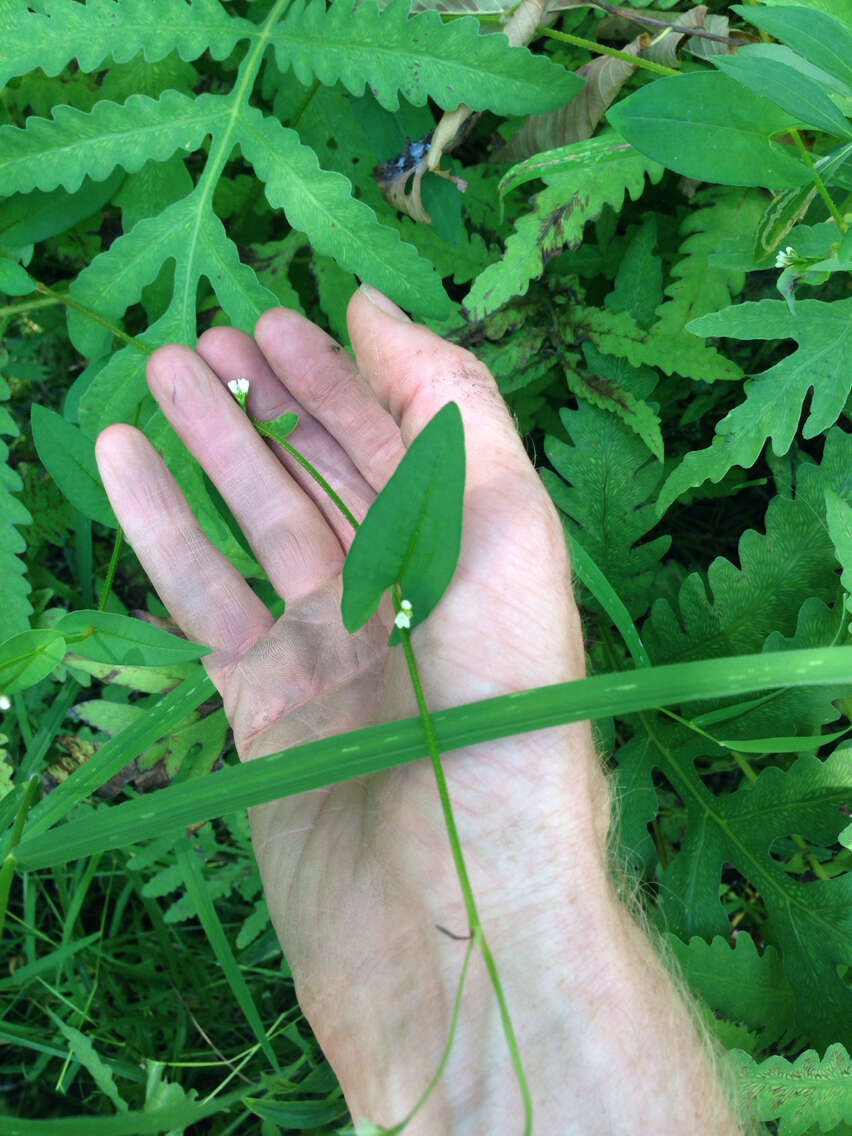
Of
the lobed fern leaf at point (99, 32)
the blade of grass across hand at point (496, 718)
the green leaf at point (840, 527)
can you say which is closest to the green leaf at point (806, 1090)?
the blade of grass across hand at point (496, 718)

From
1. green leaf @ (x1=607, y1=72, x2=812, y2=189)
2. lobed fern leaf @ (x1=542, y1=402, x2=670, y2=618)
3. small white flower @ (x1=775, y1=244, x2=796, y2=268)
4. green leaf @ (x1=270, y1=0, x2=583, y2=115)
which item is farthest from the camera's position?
lobed fern leaf @ (x1=542, y1=402, x2=670, y2=618)

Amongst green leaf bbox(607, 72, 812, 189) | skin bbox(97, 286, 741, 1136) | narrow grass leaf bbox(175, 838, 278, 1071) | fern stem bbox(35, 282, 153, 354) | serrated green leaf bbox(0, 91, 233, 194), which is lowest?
narrow grass leaf bbox(175, 838, 278, 1071)

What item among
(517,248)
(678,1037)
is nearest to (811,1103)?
(678,1037)

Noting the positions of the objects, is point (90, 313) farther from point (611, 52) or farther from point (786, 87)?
point (786, 87)

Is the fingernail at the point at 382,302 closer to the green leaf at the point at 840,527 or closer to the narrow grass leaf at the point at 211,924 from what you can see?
the green leaf at the point at 840,527

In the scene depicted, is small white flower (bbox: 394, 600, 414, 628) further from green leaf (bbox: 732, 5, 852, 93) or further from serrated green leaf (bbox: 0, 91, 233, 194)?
serrated green leaf (bbox: 0, 91, 233, 194)

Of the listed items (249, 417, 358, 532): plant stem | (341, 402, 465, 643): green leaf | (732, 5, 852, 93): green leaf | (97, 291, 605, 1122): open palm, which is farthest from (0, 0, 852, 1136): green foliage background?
(341, 402, 465, 643): green leaf

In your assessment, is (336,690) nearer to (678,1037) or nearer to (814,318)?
(678,1037)
